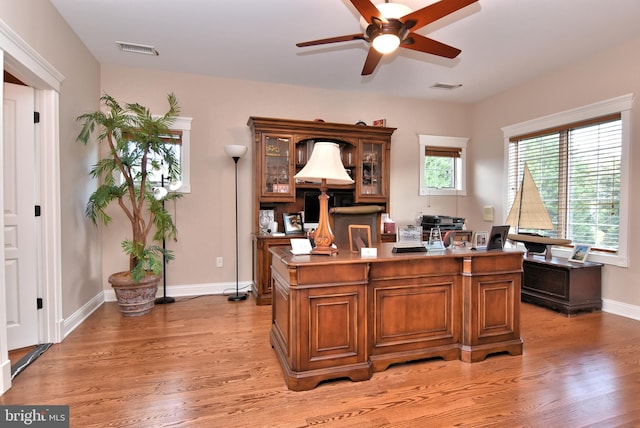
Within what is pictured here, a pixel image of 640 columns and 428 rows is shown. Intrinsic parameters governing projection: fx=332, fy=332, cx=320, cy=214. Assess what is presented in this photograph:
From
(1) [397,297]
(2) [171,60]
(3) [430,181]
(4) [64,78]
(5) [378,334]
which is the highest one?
(2) [171,60]

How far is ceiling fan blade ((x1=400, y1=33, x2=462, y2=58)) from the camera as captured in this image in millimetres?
2410

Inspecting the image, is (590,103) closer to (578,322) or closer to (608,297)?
(608,297)

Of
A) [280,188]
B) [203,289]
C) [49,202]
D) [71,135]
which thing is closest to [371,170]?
[280,188]

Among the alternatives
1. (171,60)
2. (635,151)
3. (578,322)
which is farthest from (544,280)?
(171,60)

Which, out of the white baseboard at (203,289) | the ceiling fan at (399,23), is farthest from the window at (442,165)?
the white baseboard at (203,289)

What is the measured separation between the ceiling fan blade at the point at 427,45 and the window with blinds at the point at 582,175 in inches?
95.1

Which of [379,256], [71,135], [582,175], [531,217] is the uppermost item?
[71,135]

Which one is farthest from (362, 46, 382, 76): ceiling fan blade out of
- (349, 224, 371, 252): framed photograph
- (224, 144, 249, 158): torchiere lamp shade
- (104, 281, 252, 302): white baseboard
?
(104, 281, 252, 302): white baseboard

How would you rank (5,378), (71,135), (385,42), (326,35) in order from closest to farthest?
(5,378) < (385,42) < (71,135) < (326,35)

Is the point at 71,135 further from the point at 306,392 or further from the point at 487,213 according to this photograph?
the point at 487,213

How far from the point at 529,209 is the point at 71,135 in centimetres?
521

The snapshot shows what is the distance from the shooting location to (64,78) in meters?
2.96

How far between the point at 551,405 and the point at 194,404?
208 centimetres

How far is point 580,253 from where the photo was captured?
12.4 feet
